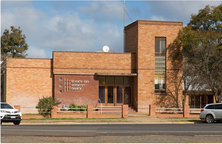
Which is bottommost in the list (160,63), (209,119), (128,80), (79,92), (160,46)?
(209,119)

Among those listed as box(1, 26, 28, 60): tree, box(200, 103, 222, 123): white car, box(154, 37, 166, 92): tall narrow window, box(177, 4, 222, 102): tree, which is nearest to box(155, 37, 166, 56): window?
box(154, 37, 166, 92): tall narrow window

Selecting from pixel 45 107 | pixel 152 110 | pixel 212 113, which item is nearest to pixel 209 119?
pixel 212 113

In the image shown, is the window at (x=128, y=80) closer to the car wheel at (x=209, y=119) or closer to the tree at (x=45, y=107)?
the tree at (x=45, y=107)

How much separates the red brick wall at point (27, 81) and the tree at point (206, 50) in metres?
14.5

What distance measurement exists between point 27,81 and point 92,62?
693cm

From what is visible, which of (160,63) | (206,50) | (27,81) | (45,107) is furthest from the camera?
(160,63)

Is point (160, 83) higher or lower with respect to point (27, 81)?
lower

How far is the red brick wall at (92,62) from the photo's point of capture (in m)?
35.9

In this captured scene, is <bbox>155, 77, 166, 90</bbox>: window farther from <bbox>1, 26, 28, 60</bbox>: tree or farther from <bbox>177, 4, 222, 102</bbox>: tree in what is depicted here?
<bbox>1, 26, 28, 60</bbox>: tree

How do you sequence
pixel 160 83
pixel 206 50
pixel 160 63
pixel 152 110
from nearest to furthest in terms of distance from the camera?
pixel 152 110 → pixel 206 50 → pixel 160 63 → pixel 160 83

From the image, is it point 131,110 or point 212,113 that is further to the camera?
point 131,110

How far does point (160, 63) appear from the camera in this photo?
37250mm

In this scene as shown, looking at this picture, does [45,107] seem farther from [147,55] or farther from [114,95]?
[147,55]

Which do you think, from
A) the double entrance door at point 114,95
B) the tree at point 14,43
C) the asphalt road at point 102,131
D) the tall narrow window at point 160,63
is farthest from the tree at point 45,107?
the tree at point 14,43
